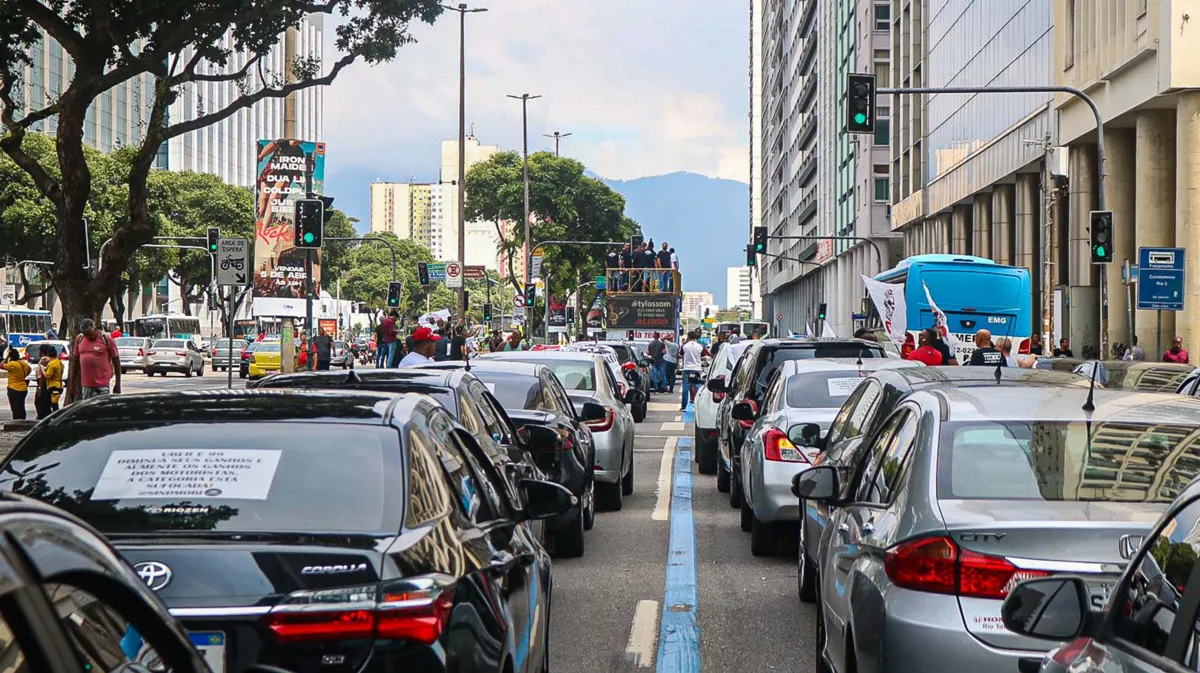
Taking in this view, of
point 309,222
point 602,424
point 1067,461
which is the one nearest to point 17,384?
point 309,222

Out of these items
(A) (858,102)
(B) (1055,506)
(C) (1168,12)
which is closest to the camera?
(B) (1055,506)

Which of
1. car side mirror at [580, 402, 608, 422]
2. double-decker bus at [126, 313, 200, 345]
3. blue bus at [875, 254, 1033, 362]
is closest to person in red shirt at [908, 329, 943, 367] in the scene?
car side mirror at [580, 402, 608, 422]

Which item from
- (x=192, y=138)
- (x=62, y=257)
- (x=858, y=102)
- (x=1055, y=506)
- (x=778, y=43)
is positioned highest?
(x=778, y=43)

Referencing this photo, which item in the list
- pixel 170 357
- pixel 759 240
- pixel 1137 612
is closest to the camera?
pixel 1137 612

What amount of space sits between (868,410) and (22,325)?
6495 cm

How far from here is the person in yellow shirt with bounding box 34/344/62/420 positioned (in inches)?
1037

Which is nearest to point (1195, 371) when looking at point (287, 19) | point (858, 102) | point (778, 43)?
point (858, 102)

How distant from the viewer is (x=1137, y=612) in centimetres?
331

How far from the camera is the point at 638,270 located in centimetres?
6159

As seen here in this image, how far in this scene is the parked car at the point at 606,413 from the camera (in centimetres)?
1464

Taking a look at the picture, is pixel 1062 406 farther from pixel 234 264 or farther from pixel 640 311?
pixel 640 311

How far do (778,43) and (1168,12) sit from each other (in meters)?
Answer: 92.8

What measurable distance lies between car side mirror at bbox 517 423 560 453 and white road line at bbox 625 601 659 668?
76.5 inches

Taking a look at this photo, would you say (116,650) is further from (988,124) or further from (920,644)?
(988,124)
